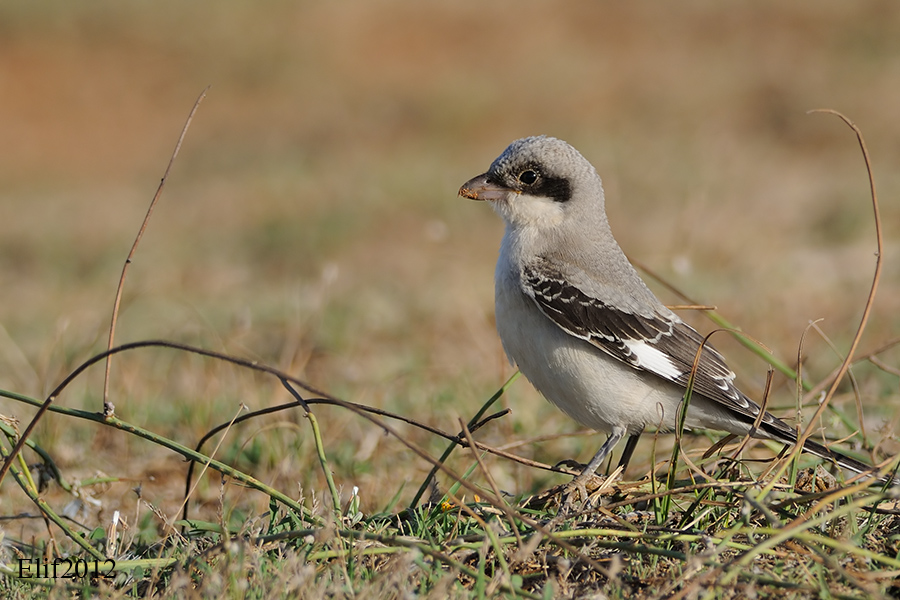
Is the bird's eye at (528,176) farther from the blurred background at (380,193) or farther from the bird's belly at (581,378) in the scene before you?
the blurred background at (380,193)

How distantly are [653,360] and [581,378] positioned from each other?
0.29m

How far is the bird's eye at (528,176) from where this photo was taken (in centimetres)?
385

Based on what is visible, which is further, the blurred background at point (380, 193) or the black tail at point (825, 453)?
the blurred background at point (380, 193)

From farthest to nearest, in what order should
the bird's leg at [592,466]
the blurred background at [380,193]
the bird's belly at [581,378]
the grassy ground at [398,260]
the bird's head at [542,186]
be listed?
the blurred background at [380,193] < the bird's head at [542,186] < the bird's belly at [581,378] < the bird's leg at [592,466] < the grassy ground at [398,260]

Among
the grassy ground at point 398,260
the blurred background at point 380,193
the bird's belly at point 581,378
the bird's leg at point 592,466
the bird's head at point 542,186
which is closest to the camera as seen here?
the grassy ground at point 398,260

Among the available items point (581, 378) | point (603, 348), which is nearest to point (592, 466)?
point (581, 378)

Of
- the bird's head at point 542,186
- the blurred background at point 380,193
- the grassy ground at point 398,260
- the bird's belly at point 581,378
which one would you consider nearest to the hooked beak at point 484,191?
the bird's head at point 542,186

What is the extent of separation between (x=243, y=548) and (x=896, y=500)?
6.41ft

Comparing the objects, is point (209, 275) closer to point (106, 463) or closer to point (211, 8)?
point (106, 463)

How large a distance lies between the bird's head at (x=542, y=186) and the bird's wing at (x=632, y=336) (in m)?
0.37

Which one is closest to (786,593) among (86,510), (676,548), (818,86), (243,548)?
(676,548)

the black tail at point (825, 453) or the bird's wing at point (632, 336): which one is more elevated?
the bird's wing at point (632, 336)

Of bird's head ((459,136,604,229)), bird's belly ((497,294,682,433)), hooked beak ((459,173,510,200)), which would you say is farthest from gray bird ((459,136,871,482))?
hooked beak ((459,173,510,200))

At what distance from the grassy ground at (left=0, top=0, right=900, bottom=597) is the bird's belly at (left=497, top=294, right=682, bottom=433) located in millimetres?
231
